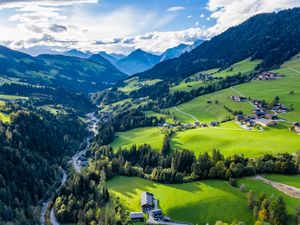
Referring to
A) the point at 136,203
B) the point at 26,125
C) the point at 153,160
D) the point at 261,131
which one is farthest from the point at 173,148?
the point at 26,125

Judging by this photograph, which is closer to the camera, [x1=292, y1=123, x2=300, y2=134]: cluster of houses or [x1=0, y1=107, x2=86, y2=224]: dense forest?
[x1=0, y1=107, x2=86, y2=224]: dense forest

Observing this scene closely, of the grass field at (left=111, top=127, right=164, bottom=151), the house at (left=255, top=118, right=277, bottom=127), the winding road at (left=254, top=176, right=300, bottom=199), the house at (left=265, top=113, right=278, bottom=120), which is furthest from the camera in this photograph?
the house at (left=265, top=113, right=278, bottom=120)

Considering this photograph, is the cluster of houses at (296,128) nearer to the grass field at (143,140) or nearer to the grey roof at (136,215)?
the grass field at (143,140)

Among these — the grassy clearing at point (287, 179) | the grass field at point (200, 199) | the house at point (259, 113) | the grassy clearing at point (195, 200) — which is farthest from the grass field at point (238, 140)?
the grassy clearing at point (195, 200)

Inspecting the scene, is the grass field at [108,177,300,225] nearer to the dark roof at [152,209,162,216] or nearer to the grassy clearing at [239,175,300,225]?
the grassy clearing at [239,175,300,225]

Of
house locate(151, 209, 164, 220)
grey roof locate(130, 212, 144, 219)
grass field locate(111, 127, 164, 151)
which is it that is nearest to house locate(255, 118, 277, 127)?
grass field locate(111, 127, 164, 151)

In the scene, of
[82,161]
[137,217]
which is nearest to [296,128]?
[137,217]

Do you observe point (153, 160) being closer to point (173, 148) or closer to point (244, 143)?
point (173, 148)
